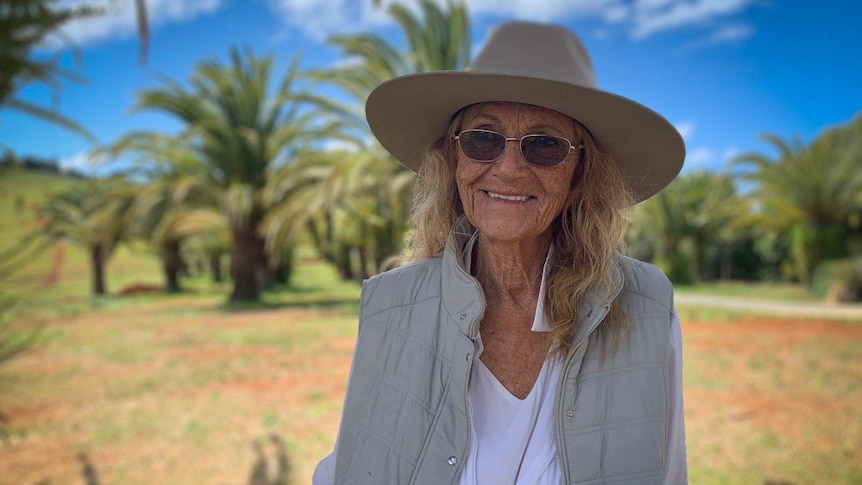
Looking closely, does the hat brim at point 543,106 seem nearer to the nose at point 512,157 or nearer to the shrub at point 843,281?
the nose at point 512,157

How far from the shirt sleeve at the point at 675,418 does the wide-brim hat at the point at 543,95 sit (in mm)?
539

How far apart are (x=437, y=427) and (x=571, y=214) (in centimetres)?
83

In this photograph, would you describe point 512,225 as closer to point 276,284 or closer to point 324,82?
point 324,82

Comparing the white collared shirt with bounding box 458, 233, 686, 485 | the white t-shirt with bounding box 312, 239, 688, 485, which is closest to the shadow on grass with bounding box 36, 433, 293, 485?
the white t-shirt with bounding box 312, 239, 688, 485

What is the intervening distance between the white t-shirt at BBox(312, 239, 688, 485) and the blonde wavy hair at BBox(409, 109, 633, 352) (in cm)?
17

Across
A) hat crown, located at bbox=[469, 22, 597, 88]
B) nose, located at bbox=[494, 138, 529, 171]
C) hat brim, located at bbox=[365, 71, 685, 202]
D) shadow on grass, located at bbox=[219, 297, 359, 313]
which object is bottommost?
shadow on grass, located at bbox=[219, 297, 359, 313]

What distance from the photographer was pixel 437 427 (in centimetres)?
157

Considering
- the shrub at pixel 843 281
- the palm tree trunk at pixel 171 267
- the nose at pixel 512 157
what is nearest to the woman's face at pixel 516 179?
the nose at pixel 512 157

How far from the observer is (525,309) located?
75.1 inches

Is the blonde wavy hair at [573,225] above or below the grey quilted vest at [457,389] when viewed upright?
above

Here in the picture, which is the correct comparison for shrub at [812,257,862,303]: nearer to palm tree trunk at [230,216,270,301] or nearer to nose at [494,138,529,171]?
palm tree trunk at [230,216,270,301]

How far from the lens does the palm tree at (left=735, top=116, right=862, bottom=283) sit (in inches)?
642

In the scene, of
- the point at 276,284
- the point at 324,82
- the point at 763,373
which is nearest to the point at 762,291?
the point at 763,373

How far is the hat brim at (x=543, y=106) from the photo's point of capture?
5.41 ft
